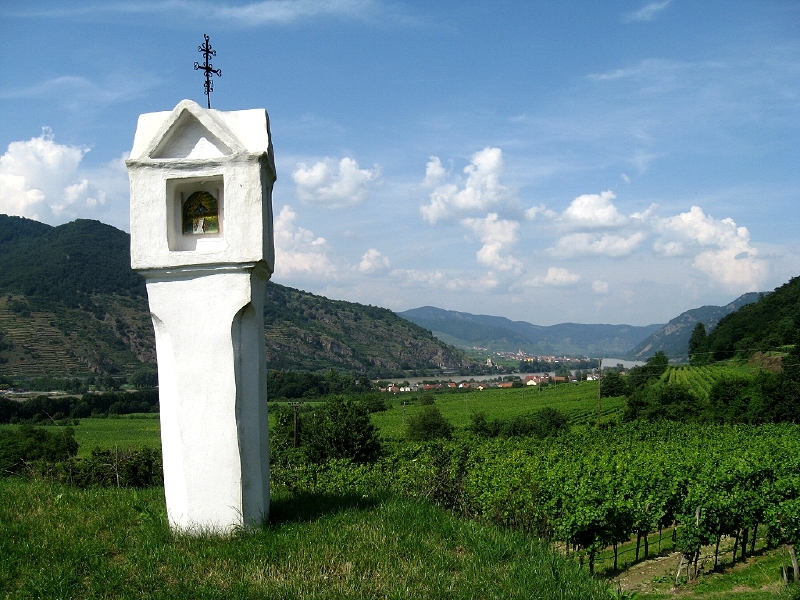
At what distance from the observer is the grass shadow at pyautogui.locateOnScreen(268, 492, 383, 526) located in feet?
23.4

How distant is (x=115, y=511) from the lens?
714cm

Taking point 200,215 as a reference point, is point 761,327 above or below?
below

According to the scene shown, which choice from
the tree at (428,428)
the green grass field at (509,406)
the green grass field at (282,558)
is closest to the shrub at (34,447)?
the green grass field at (282,558)

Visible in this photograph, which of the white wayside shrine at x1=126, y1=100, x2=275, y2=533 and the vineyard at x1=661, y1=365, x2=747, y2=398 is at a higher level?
the white wayside shrine at x1=126, y1=100, x2=275, y2=533

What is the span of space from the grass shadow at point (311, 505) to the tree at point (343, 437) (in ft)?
92.1

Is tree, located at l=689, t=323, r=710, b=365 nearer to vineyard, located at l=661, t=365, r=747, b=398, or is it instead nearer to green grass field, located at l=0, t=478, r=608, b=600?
vineyard, located at l=661, t=365, r=747, b=398

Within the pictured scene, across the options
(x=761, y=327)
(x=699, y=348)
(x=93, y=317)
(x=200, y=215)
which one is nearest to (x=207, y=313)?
(x=200, y=215)

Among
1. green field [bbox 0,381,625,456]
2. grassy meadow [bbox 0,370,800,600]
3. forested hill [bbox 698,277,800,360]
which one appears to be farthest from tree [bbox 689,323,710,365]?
grassy meadow [bbox 0,370,800,600]

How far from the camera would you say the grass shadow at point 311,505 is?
23.4ft

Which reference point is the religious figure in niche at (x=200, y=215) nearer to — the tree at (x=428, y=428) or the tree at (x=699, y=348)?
the tree at (x=428, y=428)

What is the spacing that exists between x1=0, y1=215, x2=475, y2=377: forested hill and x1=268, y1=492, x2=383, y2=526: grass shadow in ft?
316

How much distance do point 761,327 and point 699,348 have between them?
13.6 metres

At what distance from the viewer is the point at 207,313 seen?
6730 millimetres

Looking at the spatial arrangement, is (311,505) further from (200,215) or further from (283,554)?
(200,215)
